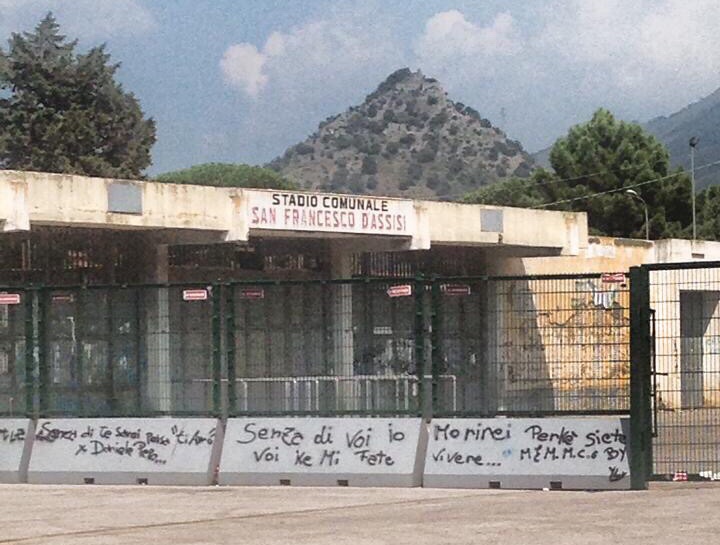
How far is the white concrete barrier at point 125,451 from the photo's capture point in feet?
61.7

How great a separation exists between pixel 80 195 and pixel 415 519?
17411mm

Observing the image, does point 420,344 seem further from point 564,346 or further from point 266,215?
point 266,215

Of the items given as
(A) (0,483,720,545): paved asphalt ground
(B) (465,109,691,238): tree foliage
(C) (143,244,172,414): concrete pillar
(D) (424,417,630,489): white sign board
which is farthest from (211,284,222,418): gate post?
(B) (465,109,691,238): tree foliage

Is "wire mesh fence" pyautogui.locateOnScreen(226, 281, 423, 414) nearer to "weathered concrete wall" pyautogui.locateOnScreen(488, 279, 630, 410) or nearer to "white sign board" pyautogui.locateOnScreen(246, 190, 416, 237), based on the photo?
"weathered concrete wall" pyautogui.locateOnScreen(488, 279, 630, 410)

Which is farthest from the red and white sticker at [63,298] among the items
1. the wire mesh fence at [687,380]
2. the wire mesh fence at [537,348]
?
the wire mesh fence at [687,380]

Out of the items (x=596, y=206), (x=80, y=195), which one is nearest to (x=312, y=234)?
(x=80, y=195)

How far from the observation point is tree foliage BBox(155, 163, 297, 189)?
383 ft

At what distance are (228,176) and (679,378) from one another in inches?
4105

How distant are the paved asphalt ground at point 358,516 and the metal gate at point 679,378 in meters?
0.42

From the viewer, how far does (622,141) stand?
292 feet

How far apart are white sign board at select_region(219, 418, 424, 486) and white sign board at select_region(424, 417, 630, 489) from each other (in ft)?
1.08

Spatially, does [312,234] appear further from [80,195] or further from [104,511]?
[104,511]

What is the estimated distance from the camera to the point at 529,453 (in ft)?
56.4

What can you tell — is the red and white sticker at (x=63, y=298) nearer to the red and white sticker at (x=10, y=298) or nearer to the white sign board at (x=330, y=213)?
the red and white sticker at (x=10, y=298)
